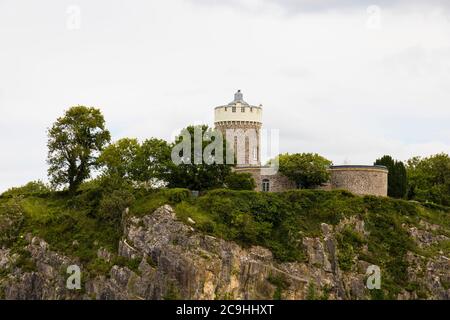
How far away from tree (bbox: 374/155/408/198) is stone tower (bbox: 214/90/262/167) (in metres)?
12.6

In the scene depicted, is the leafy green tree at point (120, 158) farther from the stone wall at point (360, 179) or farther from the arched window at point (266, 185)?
the stone wall at point (360, 179)

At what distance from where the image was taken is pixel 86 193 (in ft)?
344

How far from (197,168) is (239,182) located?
3.88 meters

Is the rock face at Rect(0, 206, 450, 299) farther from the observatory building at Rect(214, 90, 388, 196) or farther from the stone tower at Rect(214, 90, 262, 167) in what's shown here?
the stone tower at Rect(214, 90, 262, 167)

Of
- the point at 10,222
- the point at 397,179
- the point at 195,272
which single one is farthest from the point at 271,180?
the point at 10,222

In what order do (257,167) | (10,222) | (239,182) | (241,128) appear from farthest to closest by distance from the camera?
(241,128) < (257,167) < (239,182) < (10,222)

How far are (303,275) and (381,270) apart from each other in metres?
6.77

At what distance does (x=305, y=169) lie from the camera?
106 metres

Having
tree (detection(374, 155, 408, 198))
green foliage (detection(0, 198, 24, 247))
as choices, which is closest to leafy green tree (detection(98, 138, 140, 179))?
green foliage (detection(0, 198, 24, 247))

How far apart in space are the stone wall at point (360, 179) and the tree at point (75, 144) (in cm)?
2109

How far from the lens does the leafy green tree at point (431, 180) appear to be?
4417 inches

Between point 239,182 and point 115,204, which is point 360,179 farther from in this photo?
point 115,204
